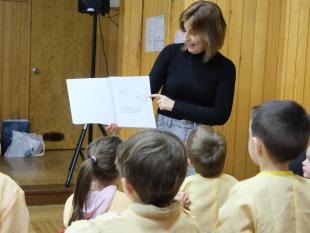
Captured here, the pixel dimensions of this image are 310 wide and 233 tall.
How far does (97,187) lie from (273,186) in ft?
1.84

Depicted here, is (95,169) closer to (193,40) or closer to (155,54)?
(193,40)

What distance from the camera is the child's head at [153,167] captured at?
101 cm

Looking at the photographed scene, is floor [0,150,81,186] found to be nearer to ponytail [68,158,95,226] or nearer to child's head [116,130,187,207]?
ponytail [68,158,95,226]

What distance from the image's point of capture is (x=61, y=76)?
18.2ft

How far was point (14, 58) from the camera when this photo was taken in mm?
5348

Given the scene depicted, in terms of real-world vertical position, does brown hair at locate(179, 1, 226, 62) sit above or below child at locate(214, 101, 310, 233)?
above

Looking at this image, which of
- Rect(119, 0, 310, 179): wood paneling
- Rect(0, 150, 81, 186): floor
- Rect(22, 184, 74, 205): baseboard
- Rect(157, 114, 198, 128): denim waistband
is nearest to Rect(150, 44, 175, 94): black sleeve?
Rect(157, 114, 198, 128): denim waistband

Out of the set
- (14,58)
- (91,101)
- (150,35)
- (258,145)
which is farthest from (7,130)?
(258,145)

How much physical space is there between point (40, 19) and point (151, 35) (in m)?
2.35

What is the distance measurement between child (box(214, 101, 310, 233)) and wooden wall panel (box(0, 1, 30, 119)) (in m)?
4.46

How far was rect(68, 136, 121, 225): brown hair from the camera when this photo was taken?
1.45 m

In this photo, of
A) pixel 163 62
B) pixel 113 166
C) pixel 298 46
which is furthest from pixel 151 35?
pixel 113 166

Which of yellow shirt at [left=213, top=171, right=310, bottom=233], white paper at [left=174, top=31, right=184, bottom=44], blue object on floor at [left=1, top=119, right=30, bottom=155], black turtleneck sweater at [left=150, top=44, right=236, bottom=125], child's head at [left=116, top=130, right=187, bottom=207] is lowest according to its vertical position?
blue object on floor at [left=1, top=119, right=30, bottom=155]

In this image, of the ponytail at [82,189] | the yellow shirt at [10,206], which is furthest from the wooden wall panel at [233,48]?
the yellow shirt at [10,206]
